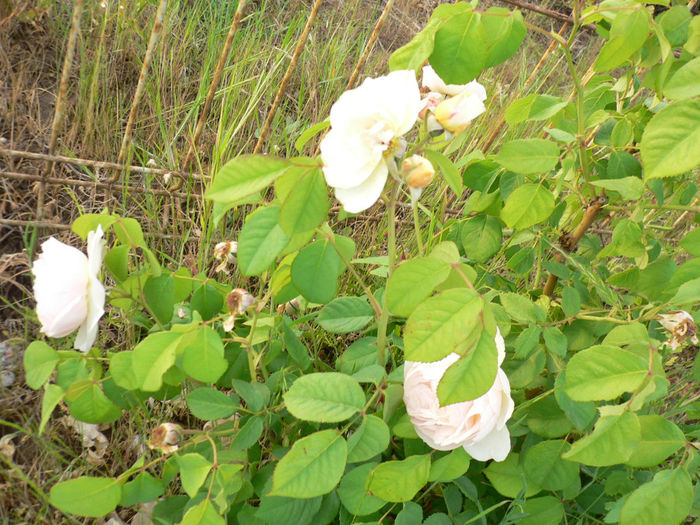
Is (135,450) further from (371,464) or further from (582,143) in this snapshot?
(582,143)

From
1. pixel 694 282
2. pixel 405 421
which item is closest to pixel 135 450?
pixel 405 421

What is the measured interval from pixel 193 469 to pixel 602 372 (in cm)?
47

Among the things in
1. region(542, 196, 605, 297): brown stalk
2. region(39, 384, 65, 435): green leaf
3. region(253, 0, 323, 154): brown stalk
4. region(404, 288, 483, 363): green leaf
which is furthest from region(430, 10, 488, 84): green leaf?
region(253, 0, 323, 154): brown stalk

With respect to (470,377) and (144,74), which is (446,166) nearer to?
(470,377)

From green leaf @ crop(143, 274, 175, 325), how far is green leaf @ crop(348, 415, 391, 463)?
31cm

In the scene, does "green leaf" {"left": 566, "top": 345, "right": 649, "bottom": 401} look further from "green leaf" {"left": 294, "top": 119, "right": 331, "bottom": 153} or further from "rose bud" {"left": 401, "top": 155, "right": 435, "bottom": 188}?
"green leaf" {"left": 294, "top": 119, "right": 331, "bottom": 153}

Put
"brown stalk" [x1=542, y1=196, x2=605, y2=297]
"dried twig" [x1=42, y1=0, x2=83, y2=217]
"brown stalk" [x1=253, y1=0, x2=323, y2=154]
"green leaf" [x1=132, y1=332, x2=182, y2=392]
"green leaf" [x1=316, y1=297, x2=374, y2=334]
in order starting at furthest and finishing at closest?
1. "brown stalk" [x1=253, y1=0, x2=323, y2=154]
2. "dried twig" [x1=42, y1=0, x2=83, y2=217]
3. "brown stalk" [x1=542, y1=196, x2=605, y2=297]
4. "green leaf" [x1=316, y1=297, x2=374, y2=334]
5. "green leaf" [x1=132, y1=332, x2=182, y2=392]

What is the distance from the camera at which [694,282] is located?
67 centimetres

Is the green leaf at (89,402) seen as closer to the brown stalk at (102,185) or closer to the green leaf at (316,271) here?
the green leaf at (316,271)

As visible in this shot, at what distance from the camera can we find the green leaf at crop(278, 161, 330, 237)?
52 centimetres

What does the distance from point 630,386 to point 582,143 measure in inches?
14.8

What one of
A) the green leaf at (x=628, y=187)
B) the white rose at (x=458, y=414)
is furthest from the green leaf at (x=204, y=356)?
the green leaf at (x=628, y=187)

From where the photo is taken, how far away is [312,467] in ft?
1.94

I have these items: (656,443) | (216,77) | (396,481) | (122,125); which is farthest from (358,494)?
(122,125)
